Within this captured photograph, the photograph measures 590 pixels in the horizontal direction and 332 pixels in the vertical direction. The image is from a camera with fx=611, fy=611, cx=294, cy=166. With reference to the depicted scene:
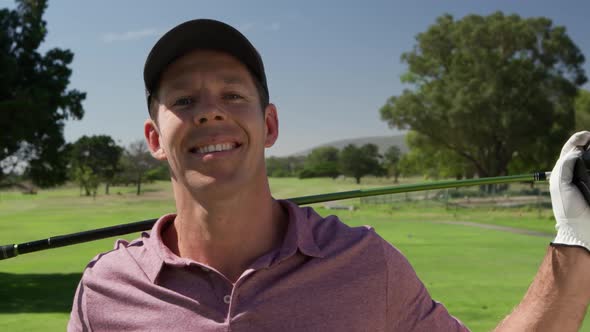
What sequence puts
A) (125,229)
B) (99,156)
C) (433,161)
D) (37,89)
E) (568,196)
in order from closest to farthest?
(568,196) → (125,229) → (37,89) → (433,161) → (99,156)

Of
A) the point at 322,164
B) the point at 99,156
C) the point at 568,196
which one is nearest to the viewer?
the point at 568,196

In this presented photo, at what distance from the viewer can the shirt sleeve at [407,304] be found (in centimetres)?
230

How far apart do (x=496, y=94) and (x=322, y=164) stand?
171 feet

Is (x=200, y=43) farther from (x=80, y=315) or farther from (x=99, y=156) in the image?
(x=99, y=156)

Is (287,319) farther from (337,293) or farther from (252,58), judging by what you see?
(252,58)

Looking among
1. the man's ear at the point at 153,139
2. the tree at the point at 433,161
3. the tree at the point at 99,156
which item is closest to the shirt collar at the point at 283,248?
the man's ear at the point at 153,139

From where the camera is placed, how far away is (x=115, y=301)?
231 cm

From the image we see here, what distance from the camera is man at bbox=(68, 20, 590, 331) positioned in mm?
2189

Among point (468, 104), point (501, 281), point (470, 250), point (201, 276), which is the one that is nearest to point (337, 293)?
point (201, 276)

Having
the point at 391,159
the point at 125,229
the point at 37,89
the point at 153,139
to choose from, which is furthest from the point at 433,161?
the point at 153,139

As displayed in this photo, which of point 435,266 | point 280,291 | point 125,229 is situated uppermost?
point 125,229

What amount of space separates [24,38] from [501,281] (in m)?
12.6

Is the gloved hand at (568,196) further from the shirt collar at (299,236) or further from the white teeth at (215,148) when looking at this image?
the white teeth at (215,148)

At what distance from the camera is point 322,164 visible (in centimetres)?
9488
